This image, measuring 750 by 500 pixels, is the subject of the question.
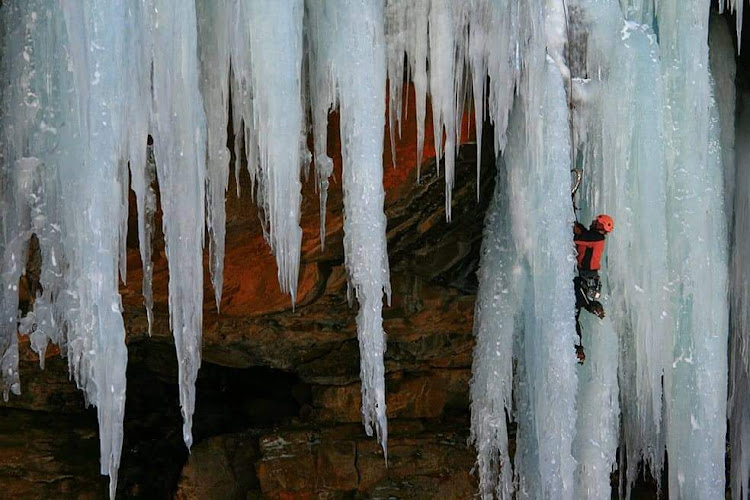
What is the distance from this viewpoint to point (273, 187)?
3283 millimetres

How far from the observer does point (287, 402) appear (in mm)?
6254

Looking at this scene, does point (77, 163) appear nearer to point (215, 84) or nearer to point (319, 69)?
point (215, 84)

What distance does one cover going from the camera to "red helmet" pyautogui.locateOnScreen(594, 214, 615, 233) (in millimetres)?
3695

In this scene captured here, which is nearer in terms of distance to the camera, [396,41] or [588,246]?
[396,41]

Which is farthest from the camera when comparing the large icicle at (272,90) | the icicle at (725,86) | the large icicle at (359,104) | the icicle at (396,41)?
the icicle at (725,86)

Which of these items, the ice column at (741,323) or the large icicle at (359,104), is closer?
the large icicle at (359,104)

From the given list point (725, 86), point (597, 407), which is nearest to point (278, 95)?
point (597, 407)

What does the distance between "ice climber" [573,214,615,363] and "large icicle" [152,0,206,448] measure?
1469mm

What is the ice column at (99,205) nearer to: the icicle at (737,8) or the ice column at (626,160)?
the ice column at (626,160)

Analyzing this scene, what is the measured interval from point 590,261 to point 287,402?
295 centimetres

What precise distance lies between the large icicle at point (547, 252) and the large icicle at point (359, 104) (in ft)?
1.98

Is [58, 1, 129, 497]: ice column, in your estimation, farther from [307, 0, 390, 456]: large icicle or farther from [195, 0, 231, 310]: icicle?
[307, 0, 390, 456]: large icicle

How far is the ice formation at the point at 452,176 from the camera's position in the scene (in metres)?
2.91

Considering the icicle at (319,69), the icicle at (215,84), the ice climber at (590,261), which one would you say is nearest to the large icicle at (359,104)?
the icicle at (319,69)
